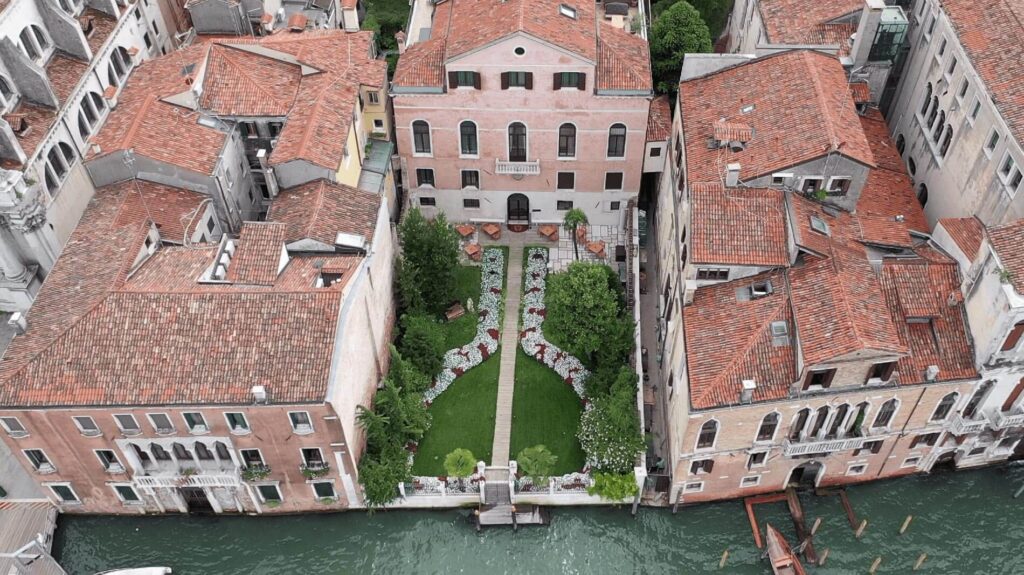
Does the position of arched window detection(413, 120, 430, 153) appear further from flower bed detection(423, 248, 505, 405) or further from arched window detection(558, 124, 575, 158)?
arched window detection(558, 124, 575, 158)

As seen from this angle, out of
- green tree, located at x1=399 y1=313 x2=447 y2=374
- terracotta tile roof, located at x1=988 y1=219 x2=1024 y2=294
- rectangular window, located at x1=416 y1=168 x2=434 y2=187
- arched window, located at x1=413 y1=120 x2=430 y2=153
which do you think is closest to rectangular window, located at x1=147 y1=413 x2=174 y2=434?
green tree, located at x1=399 y1=313 x2=447 y2=374

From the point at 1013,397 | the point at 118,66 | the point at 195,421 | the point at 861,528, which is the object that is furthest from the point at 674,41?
the point at 195,421

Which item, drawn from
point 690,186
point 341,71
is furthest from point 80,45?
point 690,186

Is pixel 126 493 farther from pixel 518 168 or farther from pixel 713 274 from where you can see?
pixel 713 274

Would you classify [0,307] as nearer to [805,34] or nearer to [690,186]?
[690,186]

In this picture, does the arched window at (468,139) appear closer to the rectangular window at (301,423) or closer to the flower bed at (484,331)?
the flower bed at (484,331)

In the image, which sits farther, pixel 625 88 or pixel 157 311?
pixel 625 88
